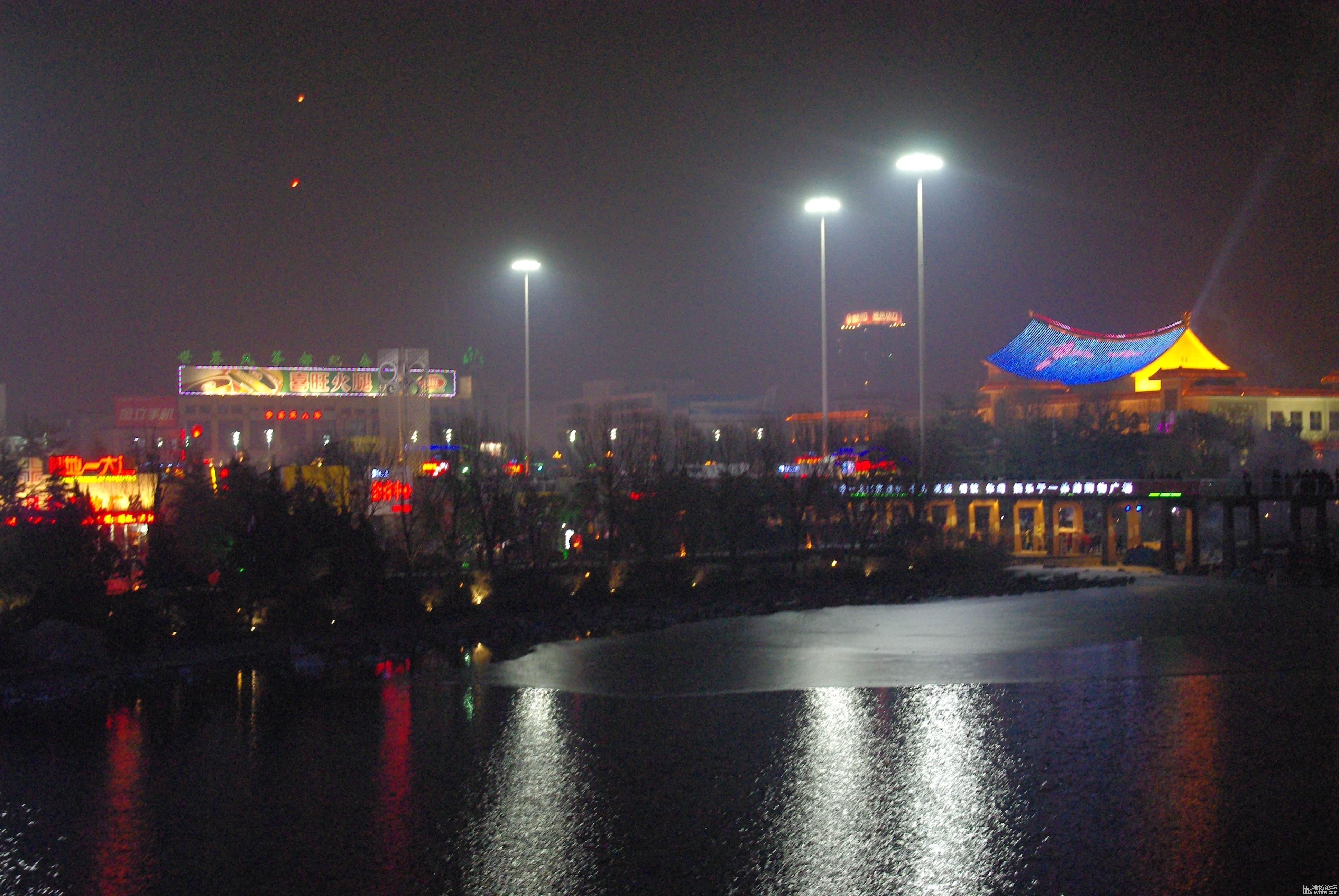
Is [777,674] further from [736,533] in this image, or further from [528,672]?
[736,533]

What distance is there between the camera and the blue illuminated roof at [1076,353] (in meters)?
39.5

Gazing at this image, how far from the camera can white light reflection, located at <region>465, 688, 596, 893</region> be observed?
6402 millimetres

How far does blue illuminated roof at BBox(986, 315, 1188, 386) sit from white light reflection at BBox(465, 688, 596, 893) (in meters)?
34.7

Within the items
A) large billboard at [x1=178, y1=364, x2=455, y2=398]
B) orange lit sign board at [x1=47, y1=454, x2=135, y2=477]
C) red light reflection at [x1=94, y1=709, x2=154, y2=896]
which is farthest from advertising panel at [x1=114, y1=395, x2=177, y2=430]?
red light reflection at [x1=94, y1=709, x2=154, y2=896]

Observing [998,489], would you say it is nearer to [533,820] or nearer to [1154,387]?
[1154,387]

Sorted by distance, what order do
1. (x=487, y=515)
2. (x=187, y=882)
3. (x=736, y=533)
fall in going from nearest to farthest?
(x=187, y=882) → (x=487, y=515) → (x=736, y=533)

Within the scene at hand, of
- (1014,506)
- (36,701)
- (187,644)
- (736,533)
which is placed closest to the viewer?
(36,701)

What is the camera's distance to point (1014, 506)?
28.2 meters

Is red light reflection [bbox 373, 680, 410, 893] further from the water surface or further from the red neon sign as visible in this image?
the red neon sign

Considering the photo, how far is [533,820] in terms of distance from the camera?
741 cm

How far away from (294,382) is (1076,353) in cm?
2777

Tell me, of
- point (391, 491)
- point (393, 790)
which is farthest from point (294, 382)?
point (393, 790)

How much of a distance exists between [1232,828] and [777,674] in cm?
612

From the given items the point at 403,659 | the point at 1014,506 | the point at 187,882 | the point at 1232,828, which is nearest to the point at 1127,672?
the point at 1232,828
